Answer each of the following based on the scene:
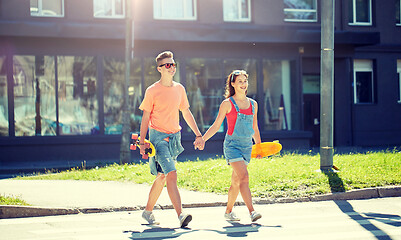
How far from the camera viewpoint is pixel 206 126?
20.8 metres

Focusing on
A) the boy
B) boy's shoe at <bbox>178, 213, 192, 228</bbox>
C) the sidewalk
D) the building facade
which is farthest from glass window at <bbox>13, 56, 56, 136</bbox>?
boy's shoe at <bbox>178, 213, 192, 228</bbox>

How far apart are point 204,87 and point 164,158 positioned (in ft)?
45.1

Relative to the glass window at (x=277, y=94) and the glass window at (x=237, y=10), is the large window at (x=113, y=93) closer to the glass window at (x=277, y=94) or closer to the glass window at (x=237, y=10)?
the glass window at (x=237, y=10)

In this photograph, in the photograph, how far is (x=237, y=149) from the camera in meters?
7.21

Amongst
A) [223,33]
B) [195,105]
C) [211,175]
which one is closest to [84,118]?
[195,105]

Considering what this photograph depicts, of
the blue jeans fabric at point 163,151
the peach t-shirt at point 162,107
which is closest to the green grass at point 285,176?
the blue jeans fabric at point 163,151

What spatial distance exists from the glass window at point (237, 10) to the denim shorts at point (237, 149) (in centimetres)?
1446

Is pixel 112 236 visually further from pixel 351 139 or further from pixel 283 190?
pixel 351 139

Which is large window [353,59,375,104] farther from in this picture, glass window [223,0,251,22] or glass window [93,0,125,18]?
glass window [93,0,125,18]

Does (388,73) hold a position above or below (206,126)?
above


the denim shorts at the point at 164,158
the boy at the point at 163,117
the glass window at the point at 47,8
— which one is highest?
the glass window at the point at 47,8

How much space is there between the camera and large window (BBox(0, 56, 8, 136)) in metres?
18.9

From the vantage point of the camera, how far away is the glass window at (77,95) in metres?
19.3

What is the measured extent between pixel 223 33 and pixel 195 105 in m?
2.66
